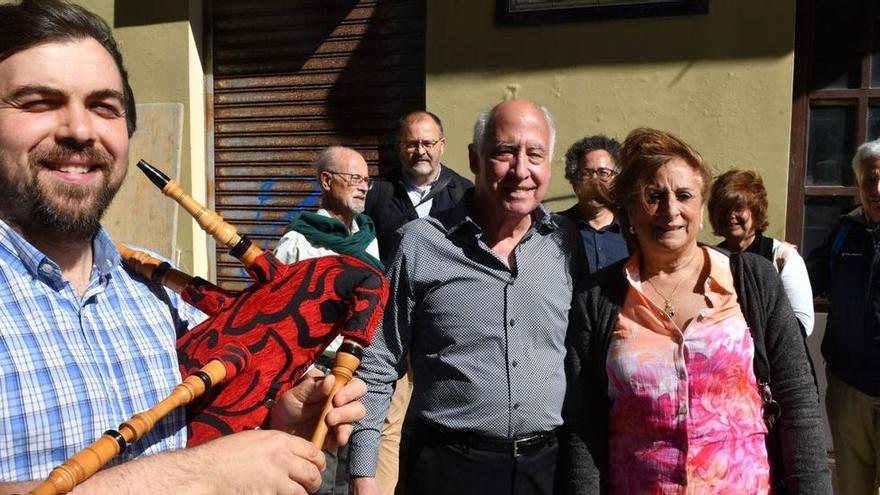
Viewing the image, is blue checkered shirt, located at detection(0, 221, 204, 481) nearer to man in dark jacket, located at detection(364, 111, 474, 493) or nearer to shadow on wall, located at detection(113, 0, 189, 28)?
man in dark jacket, located at detection(364, 111, 474, 493)

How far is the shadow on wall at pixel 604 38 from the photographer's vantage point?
4.16 metres

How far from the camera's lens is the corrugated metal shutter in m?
5.24

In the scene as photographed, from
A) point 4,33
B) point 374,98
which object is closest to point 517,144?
point 4,33

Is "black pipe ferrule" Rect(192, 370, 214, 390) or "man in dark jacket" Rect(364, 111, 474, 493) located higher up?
"man in dark jacket" Rect(364, 111, 474, 493)

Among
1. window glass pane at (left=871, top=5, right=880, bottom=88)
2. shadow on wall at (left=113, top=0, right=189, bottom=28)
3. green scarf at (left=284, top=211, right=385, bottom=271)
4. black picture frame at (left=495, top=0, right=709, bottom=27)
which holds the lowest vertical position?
green scarf at (left=284, top=211, right=385, bottom=271)

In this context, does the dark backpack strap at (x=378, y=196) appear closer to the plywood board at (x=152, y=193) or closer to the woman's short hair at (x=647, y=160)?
the woman's short hair at (x=647, y=160)

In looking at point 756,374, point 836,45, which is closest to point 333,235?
point 756,374

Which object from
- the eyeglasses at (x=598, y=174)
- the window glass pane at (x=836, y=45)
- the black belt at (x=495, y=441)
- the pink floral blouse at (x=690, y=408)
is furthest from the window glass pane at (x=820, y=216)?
the black belt at (x=495, y=441)

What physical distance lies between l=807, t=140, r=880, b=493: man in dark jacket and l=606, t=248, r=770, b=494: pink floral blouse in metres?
1.35

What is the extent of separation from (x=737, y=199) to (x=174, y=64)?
173 inches

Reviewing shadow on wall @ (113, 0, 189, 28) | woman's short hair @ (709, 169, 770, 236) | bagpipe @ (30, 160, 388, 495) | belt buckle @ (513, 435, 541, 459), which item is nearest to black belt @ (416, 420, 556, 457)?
belt buckle @ (513, 435, 541, 459)

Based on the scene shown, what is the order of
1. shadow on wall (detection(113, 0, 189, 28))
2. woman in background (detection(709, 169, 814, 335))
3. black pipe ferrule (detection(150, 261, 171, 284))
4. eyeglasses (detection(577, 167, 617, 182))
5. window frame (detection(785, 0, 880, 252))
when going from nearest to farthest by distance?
black pipe ferrule (detection(150, 261, 171, 284))
woman in background (detection(709, 169, 814, 335))
eyeglasses (detection(577, 167, 617, 182))
window frame (detection(785, 0, 880, 252))
shadow on wall (detection(113, 0, 189, 28))

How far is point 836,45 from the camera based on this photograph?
166 inches

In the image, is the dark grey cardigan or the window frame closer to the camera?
the dark grey cardigan
